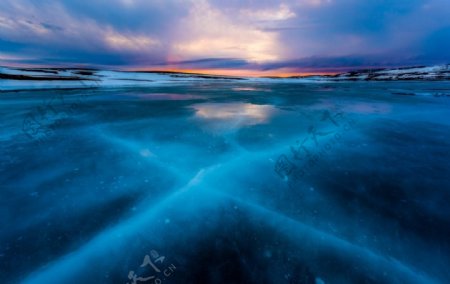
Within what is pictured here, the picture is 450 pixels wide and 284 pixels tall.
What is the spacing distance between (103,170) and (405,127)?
26.3ft

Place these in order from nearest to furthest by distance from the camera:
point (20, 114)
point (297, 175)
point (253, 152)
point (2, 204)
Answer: point (2, 204)
point (297, 175)
point (253, 152)
point (20, 114)

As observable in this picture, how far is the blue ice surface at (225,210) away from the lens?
1924 mm

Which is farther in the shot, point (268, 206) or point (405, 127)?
point (405, 127)

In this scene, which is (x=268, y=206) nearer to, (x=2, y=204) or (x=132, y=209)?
(x=132, y=209)

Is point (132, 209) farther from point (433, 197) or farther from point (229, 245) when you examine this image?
point (433, 197)

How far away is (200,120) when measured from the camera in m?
7.30

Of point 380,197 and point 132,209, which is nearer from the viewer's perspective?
point 132,209

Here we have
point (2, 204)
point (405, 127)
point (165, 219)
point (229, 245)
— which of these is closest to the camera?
point (229, 245)

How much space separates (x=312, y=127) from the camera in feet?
21.5

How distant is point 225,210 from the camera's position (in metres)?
2.67

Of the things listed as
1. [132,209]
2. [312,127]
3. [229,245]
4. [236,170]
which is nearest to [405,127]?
[312,127]

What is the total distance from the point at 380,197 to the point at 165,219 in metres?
2.81

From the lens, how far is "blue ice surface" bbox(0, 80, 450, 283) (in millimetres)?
1924

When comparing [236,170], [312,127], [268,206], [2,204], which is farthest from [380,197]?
[2,204]
